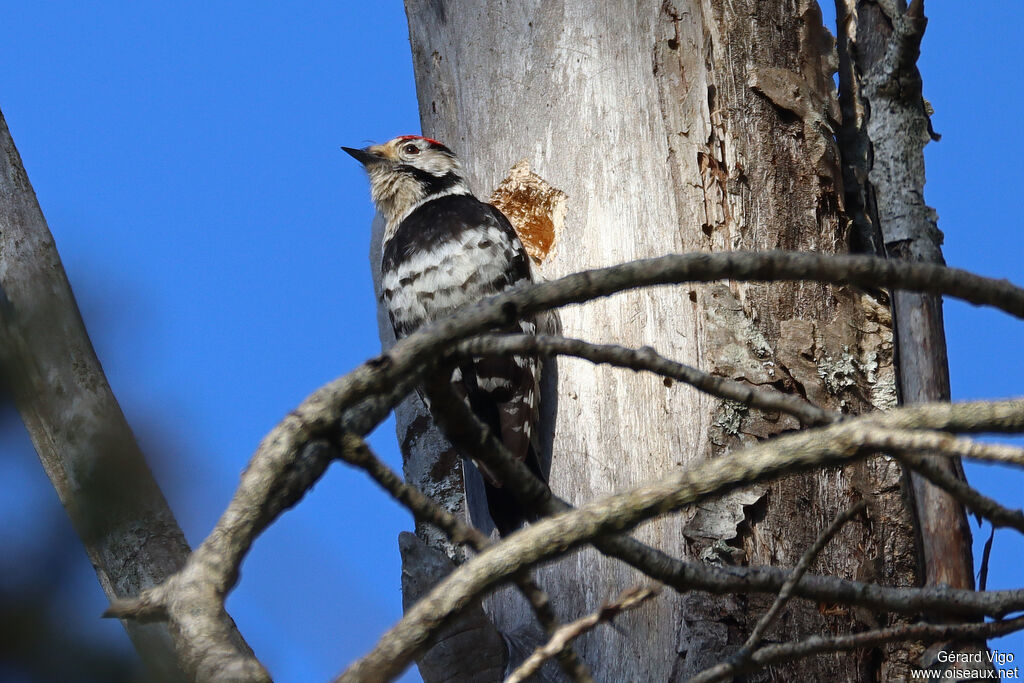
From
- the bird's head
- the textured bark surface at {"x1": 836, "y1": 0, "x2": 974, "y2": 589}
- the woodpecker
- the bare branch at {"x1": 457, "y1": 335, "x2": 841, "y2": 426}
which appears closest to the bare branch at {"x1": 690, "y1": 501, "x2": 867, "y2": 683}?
the bare branch at {"x1": 457, "y1": 335, "x2": 841, "y2": 426}

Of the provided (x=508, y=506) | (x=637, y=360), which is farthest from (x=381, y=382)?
(x=508, y=506)

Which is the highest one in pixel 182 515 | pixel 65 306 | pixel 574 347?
pixel 65 306

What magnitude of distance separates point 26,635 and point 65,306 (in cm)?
91

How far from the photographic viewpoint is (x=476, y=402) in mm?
3430

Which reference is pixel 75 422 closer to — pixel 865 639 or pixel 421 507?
pixel 421 507

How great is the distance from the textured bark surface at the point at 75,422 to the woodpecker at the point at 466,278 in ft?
4.02

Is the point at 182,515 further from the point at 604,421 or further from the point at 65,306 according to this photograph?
the point at 604,421

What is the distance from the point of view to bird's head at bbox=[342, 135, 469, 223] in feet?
13.1

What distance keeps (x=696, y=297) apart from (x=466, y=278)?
0.97 metres

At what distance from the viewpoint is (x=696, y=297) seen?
9.32 ft

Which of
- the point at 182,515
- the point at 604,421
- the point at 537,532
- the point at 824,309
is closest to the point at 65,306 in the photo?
the point at 182,515

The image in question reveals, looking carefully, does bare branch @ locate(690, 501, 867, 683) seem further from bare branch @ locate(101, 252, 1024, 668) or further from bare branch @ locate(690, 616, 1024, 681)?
bare branch @ locate(101, 252, 1024, 668)

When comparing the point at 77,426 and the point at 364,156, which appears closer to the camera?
the point at 77,426

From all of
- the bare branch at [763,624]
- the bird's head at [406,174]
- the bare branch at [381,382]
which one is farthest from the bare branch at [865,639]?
the bird's head at [406,174]
